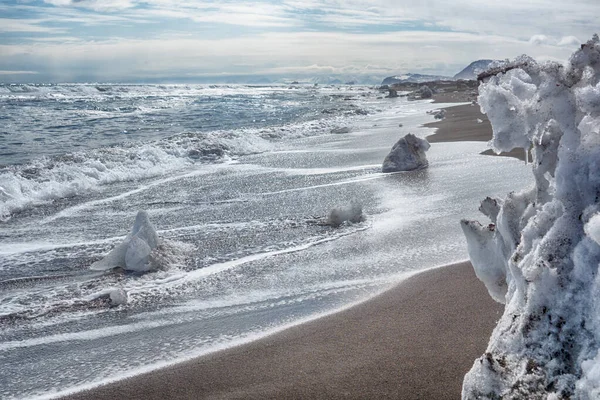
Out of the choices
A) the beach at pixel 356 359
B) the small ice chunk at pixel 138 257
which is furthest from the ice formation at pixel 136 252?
the beach at pixel 356 359

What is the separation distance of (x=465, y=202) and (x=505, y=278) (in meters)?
5.21

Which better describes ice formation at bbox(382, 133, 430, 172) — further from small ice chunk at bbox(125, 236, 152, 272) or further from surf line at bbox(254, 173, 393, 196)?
small ice chunk at bbox(125, 236, 152, 272)

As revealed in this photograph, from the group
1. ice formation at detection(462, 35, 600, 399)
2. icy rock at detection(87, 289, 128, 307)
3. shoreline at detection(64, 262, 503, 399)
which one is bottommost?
icy rock at detection(87, 289, 128, 307)

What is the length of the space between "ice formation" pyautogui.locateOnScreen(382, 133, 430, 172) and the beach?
20.8 ft

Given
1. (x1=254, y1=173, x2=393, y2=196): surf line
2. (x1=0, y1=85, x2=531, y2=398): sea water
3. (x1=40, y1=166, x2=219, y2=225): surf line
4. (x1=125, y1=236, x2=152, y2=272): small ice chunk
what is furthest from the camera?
(x1=254, y1=173, x2=393, y2=196): surf line

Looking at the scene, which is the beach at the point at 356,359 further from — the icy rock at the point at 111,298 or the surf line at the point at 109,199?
the surf line at the point at 109,199

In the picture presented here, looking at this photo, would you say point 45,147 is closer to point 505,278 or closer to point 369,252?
point 369,252

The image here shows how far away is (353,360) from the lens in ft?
10.5

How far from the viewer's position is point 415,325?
3.60 meters

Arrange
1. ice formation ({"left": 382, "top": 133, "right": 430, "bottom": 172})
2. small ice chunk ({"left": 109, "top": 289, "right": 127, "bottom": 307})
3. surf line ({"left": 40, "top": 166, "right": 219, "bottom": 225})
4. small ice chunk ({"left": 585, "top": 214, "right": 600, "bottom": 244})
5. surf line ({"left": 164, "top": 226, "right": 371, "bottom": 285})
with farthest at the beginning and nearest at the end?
ice formation ({"left": 382, "top": 133, "right": 430, "bottom": 172}) < surf line ({"left": 40, "top": 166, "right": 219, "bottom": 225}) < surf line ({"left": 164, "top": 226, "right": 371, "bottom": 285}) < small ice chunk ({"left": 109, "top": 289, "right": 127, "bottom": 307}) < small ice chunk ({"left": 585, "top": 214, "right": 600, "bottom": 244})

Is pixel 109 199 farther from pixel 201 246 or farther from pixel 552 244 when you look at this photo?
pixel 552 244

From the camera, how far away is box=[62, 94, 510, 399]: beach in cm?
289

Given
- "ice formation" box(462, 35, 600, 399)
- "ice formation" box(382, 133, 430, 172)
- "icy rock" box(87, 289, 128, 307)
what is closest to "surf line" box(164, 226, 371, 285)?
"icy rock" box(87, 289, 128, 307)

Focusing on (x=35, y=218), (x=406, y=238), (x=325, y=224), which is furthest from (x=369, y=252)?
(x=35, y=218)
